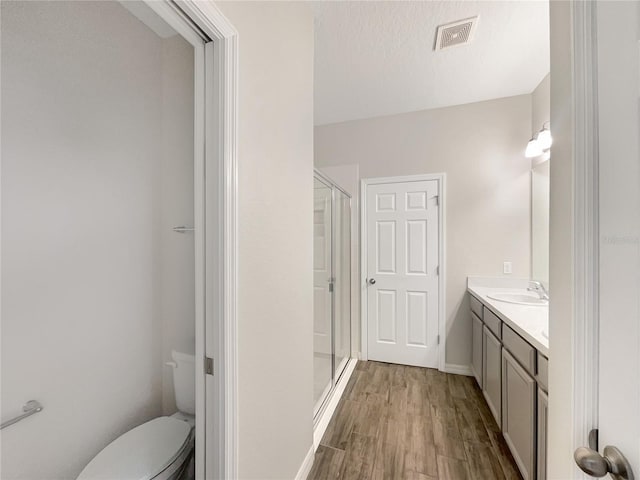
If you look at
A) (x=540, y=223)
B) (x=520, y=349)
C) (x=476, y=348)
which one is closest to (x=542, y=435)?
(x=520, y=349)

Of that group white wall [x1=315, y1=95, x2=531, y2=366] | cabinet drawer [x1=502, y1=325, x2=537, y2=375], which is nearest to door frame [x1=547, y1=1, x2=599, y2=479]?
cabinet drawer [x1=502, y1=325, x2=537, y2=375]

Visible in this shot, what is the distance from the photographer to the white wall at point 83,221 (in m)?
1.07

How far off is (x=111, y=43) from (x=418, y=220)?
2.68 metres

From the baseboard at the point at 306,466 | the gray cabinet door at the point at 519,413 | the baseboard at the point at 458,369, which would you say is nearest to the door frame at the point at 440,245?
the baseboard at the point at 458,369

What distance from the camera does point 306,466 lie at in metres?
1.50

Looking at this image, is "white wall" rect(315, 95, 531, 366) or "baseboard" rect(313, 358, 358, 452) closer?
"baseboard" rect(313, 358, 358, 452)

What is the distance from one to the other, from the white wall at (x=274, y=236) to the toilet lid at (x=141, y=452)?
0.34m

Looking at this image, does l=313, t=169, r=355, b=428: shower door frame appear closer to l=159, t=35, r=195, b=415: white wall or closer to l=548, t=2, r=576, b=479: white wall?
l=159, t=35, r=195, b=415: white wall

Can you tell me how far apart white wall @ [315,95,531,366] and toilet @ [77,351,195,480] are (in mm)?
2470

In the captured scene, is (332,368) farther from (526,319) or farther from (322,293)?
(526,319)

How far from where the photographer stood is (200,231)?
917 mm

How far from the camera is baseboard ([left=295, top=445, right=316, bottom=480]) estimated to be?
4.69 ft

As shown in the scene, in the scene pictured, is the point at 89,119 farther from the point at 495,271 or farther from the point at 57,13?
the point at 495,271

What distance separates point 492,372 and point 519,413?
537 mm
